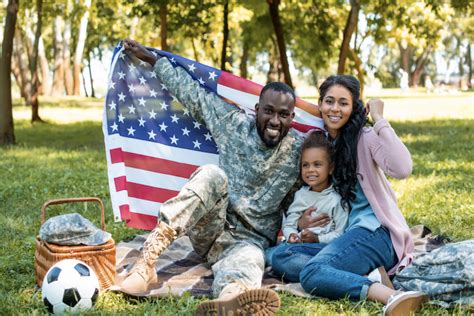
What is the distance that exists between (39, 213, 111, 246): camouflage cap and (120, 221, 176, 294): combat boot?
0.30 m

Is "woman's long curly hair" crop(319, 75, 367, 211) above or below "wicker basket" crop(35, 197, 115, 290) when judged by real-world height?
above

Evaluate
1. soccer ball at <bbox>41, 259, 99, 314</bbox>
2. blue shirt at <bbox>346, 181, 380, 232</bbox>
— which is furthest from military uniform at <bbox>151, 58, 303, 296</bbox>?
soccer ball at <bbox>41, 259, 99, 314</bbox>

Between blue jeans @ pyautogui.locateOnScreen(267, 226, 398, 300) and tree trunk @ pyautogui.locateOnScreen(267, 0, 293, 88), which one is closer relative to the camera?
blue jeans @ pyautogui.locateOnScreen(267, 226, 398, 300)

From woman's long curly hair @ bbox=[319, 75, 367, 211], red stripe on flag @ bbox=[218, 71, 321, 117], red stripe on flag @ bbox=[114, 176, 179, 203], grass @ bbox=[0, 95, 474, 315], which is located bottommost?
grass @ bbox=[0, 95, 474, 315]

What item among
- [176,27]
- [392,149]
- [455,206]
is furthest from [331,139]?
[176,27]

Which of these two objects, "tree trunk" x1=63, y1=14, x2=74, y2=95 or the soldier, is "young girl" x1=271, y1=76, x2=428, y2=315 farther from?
"tree trunk" x1=63, y1=14, x2=74, y2=95

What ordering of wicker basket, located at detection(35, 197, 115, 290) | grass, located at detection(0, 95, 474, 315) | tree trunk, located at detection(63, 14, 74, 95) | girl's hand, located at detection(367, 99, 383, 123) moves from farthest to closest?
tree trunk, located at detection(63, 14, 74, 95) < girl's hand, located at detection(367, 99, 383, 123) < wicker basket, located at detection(35, 197, 115, 290) < grass, located at detection(0, 95, 474, 315)

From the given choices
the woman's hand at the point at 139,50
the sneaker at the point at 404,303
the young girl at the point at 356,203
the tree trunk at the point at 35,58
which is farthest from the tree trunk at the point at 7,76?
the sneaker at the point at 404,303

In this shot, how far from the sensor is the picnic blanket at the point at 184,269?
4465 millimetres

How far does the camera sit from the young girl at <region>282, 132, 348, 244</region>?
484 centimetres

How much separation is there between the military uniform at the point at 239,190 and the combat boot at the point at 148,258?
17 centimetres

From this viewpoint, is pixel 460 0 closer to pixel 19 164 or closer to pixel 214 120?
pixel 19 164

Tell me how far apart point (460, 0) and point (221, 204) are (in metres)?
10.5

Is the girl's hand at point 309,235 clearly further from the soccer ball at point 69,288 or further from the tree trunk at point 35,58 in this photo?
the tree trunk at point 35,58
